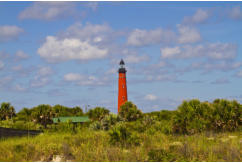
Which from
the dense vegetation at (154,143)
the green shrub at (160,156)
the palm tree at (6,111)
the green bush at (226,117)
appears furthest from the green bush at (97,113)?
the green shrub at (160,156)

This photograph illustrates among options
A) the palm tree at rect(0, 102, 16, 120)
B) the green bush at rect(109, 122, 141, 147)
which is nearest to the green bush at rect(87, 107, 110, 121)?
the palm tree at rect(0, 102, 16, 120)

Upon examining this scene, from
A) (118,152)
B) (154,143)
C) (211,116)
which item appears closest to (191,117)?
(211,116)

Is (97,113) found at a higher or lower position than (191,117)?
higher

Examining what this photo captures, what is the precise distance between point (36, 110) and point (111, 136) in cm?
3699

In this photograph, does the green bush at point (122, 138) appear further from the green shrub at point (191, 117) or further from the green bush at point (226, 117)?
the green bush at point (226, 117)

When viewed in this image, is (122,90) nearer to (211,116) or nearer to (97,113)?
(97,113)

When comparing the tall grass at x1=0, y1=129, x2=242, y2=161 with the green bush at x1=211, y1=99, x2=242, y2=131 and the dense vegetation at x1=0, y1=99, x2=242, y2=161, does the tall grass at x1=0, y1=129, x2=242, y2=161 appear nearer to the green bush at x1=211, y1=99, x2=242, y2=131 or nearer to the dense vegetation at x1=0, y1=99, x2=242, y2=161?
the dense vegetation at x1=0, y1=99, x2=242, y2=161

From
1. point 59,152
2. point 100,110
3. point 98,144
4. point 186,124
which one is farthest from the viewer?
point 100,110

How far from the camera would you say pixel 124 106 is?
52.2m

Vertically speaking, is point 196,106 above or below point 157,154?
above

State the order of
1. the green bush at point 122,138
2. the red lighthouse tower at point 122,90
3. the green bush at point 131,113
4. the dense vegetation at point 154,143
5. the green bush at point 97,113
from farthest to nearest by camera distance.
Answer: the red lighthouse tower at point 122,90
the green bush at point 131,113
the green bush at point 97,113
the green bush at point 122,138
the dense vegetation at point 154,143

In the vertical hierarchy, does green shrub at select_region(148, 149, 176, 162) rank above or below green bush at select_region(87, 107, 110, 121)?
below

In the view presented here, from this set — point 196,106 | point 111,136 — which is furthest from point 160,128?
point 111,136

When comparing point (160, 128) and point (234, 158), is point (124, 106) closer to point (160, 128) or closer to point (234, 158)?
point (160, 128)
